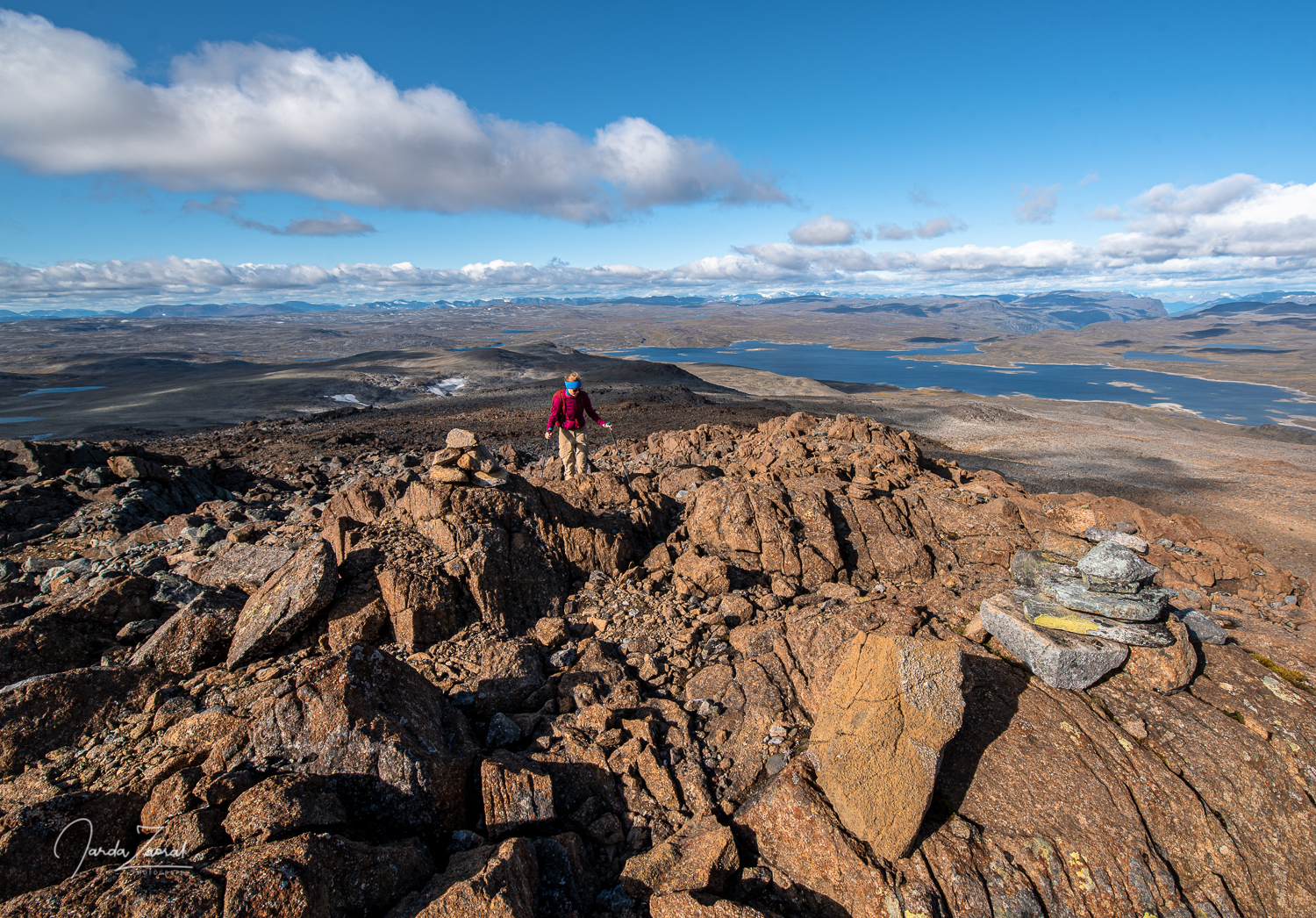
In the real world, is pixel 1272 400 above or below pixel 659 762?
below

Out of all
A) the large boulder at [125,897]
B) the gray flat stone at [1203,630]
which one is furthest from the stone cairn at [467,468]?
the gray flat stone at [1203,630]

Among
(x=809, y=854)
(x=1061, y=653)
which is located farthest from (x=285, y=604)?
(x=1061, y=653)

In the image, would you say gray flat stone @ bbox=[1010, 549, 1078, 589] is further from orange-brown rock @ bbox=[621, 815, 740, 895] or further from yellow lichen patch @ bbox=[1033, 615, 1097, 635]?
orange-brown rock @ bbox=[621, 815, 740, 895]

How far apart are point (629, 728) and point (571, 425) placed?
7.63 metres

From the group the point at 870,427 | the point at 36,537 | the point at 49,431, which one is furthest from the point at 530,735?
the point at 49,431

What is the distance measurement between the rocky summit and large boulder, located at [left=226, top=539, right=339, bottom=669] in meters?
0.05

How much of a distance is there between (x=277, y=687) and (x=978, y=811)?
5944 mm

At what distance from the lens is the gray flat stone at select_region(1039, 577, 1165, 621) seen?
238 inches

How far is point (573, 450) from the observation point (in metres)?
12.0

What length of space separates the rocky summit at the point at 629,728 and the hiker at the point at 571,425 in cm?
272

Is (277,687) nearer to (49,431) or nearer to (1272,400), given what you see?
(49,431)

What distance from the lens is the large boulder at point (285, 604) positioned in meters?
5.92

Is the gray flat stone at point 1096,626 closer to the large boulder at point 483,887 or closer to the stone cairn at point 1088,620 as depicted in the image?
the stone cairn at point 1088,620

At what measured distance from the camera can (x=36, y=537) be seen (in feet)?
38.6
